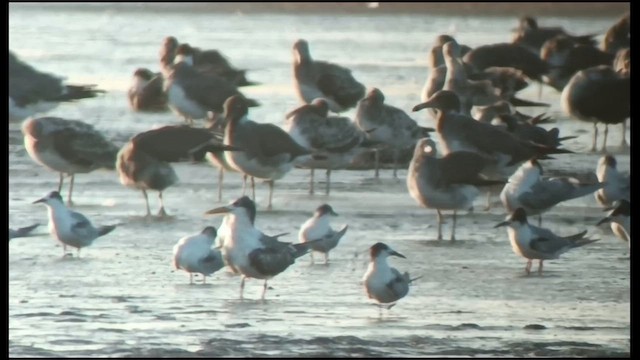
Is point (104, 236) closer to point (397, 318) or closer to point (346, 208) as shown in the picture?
point (346, 208)

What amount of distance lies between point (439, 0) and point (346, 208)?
21.2 meters

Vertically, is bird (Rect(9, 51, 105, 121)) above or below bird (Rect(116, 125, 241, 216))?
below

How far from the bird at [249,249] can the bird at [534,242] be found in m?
1.38

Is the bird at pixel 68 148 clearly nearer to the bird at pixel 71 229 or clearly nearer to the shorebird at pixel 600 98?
the bird at pixel 71 229

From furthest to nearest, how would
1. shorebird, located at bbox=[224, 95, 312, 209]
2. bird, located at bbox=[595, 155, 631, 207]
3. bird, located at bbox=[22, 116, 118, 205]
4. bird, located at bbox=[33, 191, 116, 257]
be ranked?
bird, located at bbox=[22, 116, 118, 205], shorebird, located at bbox=[224, 95, 312, 209], bird, located at bbox=[595, 155, 631, 207], bird, located at bbox=[33, 191, 116, 257]

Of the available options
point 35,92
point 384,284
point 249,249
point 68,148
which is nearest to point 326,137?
point 68,148

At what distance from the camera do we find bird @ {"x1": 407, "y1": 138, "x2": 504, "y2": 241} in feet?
39.0

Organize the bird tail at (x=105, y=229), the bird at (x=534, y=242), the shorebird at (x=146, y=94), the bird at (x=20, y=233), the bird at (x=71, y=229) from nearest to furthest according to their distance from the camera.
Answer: the bird at (x=534, y=242), the bird at (x=20, y=233), the bird at (x=71, y=229), the bird tail at (x=105, y=229), the shorebird at (x=146, y=94)

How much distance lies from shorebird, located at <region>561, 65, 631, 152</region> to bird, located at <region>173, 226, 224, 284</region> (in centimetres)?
687

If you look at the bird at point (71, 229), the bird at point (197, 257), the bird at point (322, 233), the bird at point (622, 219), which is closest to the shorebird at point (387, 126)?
the bird at point (622, 219)

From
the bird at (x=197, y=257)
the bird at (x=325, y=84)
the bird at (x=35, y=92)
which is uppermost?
the bird at (x=197, y=257)

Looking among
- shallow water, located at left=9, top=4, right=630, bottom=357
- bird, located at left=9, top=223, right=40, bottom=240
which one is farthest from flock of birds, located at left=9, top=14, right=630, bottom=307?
shallow water, located at left=9, top=4, right=630, bottom=357

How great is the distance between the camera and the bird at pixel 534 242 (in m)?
10.6

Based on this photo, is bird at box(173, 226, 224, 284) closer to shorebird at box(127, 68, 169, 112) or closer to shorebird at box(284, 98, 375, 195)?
shorebird at box(284, 98, 375, 195)
